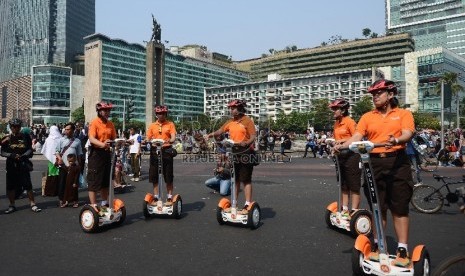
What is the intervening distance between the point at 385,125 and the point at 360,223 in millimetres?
2275

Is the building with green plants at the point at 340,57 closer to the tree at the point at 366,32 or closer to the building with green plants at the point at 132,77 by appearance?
the tree at the point at 366,32

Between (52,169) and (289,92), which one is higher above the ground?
(289,92)

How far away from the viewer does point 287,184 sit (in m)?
13.3

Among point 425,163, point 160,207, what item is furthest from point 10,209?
point 425,163

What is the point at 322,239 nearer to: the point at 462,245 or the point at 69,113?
the point at 462,245

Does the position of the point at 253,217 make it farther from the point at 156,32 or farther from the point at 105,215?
the point at 156,32

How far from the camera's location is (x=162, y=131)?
8.02 metres

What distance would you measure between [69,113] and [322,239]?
158485 millimetres

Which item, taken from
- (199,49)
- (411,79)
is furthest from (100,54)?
(411,79)

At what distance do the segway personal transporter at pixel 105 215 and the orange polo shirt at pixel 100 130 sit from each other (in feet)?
1.04

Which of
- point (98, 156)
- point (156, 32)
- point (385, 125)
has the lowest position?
point (98, 156)

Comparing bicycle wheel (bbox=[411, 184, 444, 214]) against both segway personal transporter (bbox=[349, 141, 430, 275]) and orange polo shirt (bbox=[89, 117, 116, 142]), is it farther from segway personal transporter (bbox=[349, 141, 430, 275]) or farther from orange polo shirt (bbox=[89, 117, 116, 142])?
orange polo shirt (bbox=[89, 117, 116, 142])

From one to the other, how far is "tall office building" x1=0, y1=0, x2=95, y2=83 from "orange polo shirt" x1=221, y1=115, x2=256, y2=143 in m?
189

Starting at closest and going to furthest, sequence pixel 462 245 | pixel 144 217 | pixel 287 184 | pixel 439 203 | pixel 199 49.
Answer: pixel 462 245
pixel 144 217
pixel 439 203
pixel 287 184
pixel 199 49
